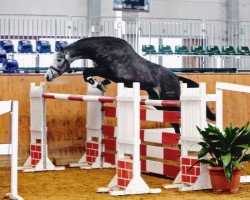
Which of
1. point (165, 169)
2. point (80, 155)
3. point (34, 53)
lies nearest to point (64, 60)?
point (80, 155)

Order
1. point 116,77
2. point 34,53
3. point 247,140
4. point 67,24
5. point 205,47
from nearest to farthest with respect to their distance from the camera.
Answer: point 247,140 < point 116,77 < point 34,53 < point 67,24 < point 205,47

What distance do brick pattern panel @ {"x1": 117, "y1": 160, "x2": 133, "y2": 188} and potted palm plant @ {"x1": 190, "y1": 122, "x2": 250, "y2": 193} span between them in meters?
0.73

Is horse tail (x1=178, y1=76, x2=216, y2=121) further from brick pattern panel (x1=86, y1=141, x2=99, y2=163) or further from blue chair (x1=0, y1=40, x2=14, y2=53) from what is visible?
blue chair (x1=0, y1=40, x2=14, y2=53)

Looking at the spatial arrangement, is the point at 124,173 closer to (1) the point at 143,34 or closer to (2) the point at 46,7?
(1) the point at 143,34

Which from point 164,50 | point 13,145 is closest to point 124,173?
point 13,145

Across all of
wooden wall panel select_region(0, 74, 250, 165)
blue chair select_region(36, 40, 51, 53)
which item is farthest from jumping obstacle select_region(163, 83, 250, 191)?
blue chair select_region(36, 40, 51, 53)

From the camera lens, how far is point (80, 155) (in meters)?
10.2

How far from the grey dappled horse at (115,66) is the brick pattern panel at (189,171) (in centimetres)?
201

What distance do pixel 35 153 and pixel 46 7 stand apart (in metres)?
11.1

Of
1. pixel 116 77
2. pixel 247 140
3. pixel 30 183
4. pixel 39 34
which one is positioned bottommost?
pixel 30 183

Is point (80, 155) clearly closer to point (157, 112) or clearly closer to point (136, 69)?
point (136, 69)

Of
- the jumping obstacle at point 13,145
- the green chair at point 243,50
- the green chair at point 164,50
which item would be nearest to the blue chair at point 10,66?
the green chair at point 164,50

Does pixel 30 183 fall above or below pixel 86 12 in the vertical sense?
below

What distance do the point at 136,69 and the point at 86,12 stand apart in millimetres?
11408
